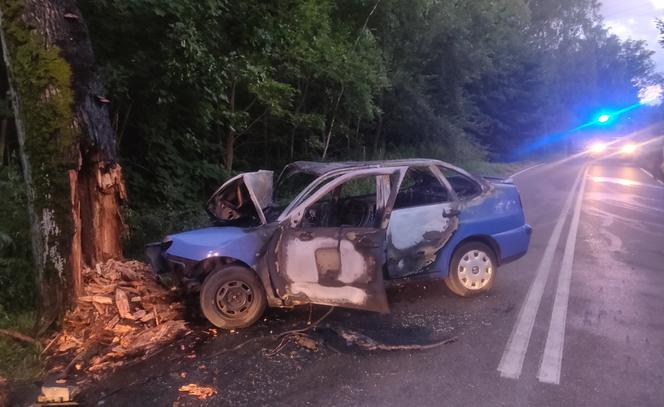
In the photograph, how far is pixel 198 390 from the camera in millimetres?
4383

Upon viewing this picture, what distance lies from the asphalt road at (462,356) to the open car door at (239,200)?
1.15 metres

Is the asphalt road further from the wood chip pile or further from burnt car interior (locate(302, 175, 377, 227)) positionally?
burnt car interior (locate(302, 175, 377, 227))

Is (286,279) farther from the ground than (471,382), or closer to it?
farther from the ground

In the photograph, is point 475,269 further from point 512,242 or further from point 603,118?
point 603,118

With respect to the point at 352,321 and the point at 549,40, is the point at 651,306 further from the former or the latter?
the point at 549,40

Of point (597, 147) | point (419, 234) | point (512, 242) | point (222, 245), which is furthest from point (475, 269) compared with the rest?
point (597, 147)

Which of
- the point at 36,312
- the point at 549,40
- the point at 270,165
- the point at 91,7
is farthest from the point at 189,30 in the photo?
the point at 549,40

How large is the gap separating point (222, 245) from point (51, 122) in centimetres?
191

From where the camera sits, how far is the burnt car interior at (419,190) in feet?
23.0

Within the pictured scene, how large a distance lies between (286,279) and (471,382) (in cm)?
200

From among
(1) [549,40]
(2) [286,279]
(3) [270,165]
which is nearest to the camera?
(2) [286,279]

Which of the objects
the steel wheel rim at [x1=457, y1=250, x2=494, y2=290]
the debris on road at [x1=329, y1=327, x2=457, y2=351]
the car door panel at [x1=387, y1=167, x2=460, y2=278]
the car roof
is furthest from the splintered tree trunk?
the steel wheel rim at [x1=457, y1=250, x2=494, y2=290]

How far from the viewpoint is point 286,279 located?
18.5ft

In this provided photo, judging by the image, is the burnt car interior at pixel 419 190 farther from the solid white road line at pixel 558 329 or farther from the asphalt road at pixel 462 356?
the solid white road line at pixel 558 329
